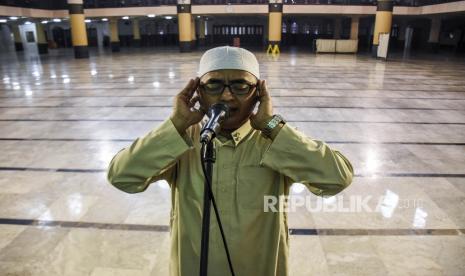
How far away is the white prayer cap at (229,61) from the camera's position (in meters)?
1.29

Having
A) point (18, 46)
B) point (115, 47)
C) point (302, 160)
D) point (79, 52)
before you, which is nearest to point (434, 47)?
point (115, 47)

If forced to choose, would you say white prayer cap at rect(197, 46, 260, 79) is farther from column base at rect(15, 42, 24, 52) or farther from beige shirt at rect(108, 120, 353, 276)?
column base at rect(15, 42, 24, 52)

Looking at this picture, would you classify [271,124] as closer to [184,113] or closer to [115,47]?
[184,113]

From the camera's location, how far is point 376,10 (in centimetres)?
2191

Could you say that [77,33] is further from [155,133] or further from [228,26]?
[155,133]

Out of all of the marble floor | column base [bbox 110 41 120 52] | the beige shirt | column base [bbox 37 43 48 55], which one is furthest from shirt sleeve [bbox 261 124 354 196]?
column base [bbox 37 43 48 55]

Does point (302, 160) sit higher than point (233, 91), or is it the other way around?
point (233, 91)

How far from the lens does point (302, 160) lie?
49.3 inches

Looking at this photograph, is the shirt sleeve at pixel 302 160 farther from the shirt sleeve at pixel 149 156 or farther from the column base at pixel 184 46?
the column base at pixel 184 46

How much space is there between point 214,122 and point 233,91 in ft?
0.88

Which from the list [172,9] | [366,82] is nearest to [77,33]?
[172,9]

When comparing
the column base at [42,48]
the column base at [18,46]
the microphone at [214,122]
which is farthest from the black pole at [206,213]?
the column base at [18,46]

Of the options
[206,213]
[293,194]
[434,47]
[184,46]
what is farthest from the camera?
[434,47]

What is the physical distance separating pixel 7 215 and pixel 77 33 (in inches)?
837
